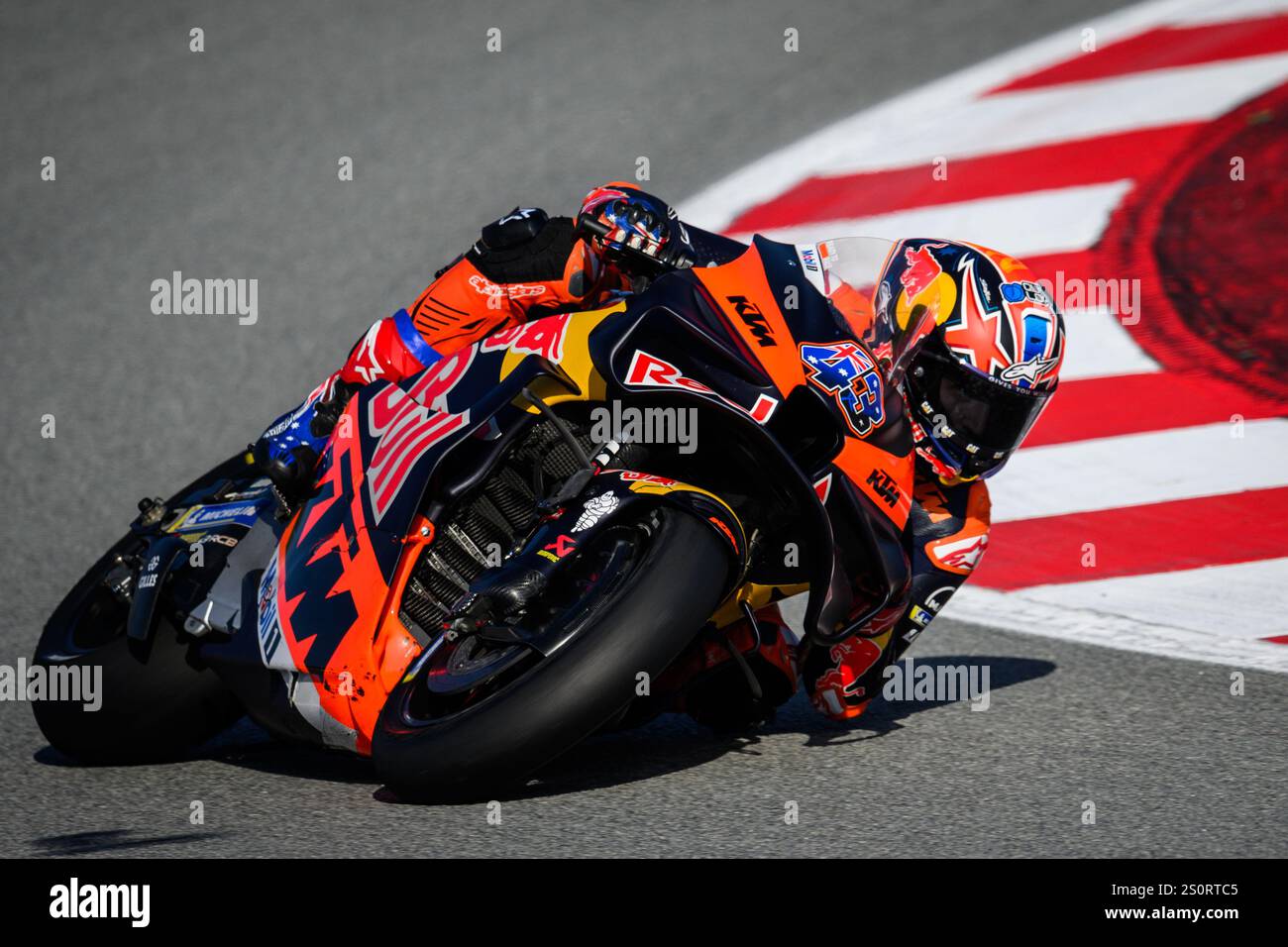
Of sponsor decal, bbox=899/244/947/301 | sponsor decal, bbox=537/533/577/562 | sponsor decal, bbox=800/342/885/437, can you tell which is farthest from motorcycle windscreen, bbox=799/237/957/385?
sponsor decal, bbox=537/533/577/562

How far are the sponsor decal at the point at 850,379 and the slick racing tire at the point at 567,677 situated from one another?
1.69 feet

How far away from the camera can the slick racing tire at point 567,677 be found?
10.5ft

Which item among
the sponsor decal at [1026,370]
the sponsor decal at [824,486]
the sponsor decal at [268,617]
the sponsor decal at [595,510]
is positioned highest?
the sponsor decal at [1026,370]

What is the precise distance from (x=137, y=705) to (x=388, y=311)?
12.4 ft

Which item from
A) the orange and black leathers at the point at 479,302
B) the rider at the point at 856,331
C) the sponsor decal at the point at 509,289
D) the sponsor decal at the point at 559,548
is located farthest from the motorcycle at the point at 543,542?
the sponsor decal at the point at 509,289

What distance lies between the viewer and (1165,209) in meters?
7.65

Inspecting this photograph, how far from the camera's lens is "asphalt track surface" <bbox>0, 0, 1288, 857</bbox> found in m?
3.64

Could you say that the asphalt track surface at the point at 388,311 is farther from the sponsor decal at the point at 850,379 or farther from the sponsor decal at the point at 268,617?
the sponsor decal at the point at 850,379

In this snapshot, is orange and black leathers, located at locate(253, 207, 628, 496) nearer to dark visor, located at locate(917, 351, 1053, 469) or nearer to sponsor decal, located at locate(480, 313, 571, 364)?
sponsor decal, located at locate(480, 313, 571, 364)

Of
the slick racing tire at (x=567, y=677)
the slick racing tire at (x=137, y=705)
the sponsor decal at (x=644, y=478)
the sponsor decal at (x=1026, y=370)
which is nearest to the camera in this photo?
the slick racing tire at (x=567, y=677)

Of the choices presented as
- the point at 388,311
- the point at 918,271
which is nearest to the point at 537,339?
the point at 918,271

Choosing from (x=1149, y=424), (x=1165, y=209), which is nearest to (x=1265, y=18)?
(x=1165, y=209)
